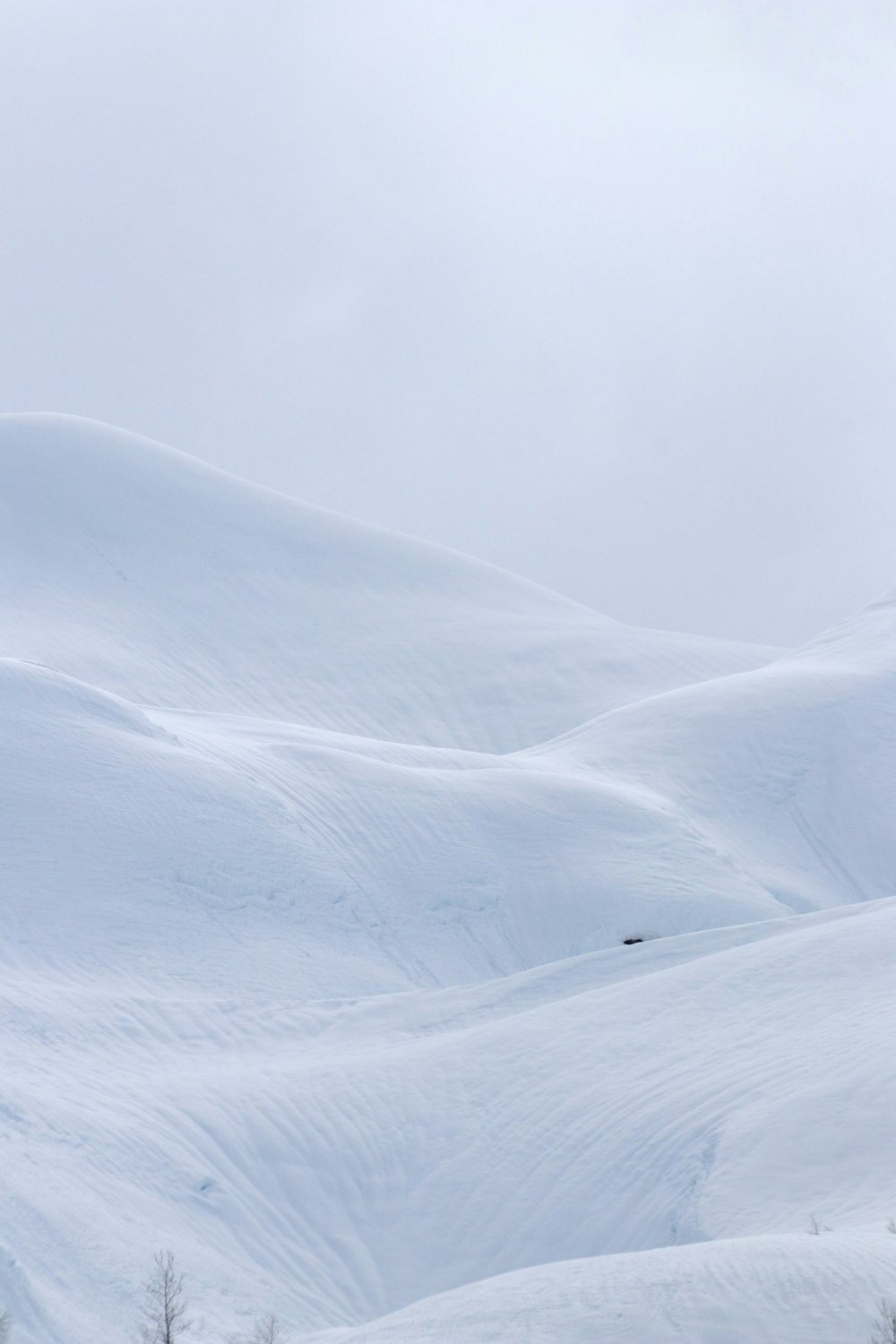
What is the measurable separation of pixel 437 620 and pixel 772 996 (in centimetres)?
4155

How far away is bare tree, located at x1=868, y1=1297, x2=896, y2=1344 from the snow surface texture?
0.41 feet

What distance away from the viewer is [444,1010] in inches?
916

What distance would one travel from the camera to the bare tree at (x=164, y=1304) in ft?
45.3

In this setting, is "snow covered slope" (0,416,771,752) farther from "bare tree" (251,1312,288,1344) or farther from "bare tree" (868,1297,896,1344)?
"bare tree" (868,1297,896,1344)

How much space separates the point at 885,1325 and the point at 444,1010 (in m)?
13.0

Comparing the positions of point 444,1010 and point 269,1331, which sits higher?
point 444,1010

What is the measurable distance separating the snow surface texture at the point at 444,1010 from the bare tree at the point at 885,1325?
126mm

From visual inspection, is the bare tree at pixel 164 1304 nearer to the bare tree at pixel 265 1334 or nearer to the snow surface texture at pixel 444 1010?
the snow surface texture at pixel 444 1010

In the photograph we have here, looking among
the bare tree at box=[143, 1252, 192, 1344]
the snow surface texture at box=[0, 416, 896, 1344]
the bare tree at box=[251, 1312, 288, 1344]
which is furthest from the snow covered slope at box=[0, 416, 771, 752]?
the bare tree at box=[251, 1312, 288, 1344]

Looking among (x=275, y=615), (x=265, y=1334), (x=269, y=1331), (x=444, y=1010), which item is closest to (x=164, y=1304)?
(x=265, y=1334)

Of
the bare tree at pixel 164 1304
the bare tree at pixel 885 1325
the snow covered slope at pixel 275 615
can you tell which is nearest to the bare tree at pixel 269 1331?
the bare tree at pixel 164 1304

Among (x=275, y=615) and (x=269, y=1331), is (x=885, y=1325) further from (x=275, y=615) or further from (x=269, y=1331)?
(x=275, y=615)

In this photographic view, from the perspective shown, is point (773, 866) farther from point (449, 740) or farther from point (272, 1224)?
point (272, 1224)

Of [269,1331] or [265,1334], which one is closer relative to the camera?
[265,1334]
